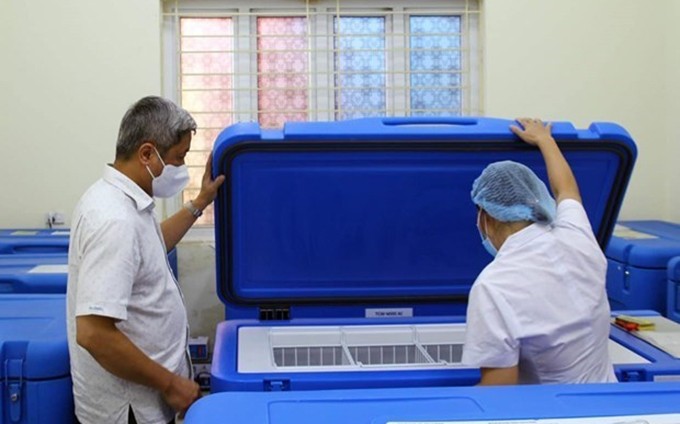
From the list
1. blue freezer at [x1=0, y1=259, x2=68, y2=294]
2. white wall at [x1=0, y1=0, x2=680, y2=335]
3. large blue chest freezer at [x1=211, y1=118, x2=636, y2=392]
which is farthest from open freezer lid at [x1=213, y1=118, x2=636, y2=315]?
white wall at [x1=0, y1=0, x2=680, y2=335]

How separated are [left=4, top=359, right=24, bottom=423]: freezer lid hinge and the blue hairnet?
2.98ft

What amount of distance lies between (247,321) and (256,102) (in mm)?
1864

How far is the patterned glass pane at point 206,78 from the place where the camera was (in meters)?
3.24

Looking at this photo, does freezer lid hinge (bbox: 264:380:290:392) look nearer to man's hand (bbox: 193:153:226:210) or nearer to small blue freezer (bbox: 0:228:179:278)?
man's hand (bbox: 193:153:226:210)

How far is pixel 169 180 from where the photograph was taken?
142cm

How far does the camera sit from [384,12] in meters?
3.22

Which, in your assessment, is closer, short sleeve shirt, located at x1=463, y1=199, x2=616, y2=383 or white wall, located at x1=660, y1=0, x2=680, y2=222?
short sleeve shirt, located at x1=463, y1=199, x2=616, y2=383

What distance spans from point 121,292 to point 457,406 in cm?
73

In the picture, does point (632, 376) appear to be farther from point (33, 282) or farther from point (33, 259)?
point (33, 259)

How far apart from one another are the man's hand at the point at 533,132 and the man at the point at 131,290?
623 mm

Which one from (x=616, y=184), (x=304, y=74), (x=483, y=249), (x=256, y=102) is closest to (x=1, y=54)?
(x=256, y=102)

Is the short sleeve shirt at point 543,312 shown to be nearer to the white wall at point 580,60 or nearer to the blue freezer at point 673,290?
the blue freezer at point 673,290

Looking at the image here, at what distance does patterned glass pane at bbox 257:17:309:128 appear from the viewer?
128 inches

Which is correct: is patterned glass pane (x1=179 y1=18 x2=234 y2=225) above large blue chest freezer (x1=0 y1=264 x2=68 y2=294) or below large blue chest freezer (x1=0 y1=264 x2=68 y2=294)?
above
